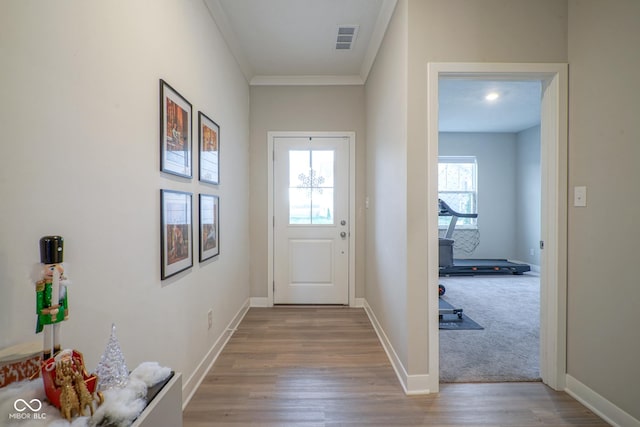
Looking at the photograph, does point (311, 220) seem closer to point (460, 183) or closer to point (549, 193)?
point (549, 193)

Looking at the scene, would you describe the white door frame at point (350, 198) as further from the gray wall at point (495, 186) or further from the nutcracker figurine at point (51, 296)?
the gray wall at point (495, 186)

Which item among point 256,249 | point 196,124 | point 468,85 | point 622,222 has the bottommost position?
point 256,249

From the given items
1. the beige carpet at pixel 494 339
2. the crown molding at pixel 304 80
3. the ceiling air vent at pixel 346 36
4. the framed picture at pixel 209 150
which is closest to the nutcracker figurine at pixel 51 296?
the framed picture at pixel 209 150

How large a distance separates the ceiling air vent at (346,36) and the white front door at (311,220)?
1.02 m

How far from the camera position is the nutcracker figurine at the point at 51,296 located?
0.75 m

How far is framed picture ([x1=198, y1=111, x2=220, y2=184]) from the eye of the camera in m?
2.10

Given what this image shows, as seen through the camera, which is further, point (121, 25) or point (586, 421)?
point (586, 421)

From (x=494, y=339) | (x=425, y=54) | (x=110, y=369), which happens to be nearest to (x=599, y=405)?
(x=494, y=339)

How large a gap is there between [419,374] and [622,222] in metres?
1.44

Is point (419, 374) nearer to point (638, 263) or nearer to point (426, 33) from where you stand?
point (638, 263)

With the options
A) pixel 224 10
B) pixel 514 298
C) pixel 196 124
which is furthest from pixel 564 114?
pixel 514 298

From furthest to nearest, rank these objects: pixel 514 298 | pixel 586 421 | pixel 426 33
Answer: pixel 514 298
pixel 426 33
pixel 586 421

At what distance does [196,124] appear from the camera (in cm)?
202

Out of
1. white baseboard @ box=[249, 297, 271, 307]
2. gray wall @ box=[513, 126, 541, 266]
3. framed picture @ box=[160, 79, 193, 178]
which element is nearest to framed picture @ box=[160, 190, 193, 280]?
framed picture @ box=[160, 79, 193, 178]
